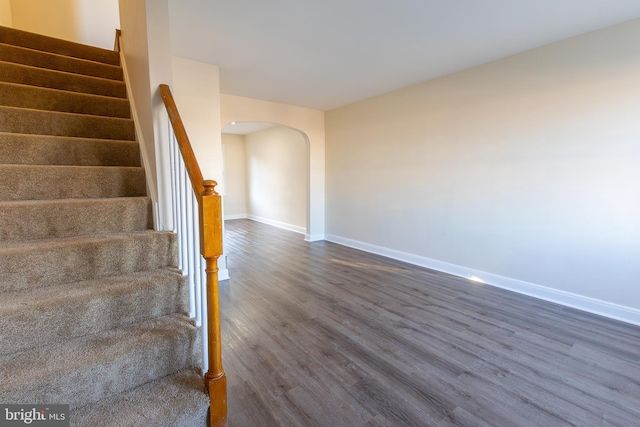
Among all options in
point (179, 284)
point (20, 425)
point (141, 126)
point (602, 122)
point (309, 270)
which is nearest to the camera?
point (20, 425)

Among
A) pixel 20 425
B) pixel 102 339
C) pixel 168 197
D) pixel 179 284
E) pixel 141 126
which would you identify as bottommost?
pixel 20 425

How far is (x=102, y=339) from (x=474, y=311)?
2838mm

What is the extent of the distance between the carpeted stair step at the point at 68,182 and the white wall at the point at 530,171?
3357 millimetres

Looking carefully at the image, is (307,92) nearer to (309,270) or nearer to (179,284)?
(309,270)

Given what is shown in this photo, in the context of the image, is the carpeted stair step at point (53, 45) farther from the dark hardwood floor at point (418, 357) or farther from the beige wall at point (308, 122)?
the dark hardwood floor at point (418, 357)

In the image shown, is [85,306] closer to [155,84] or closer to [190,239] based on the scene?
[190,239]

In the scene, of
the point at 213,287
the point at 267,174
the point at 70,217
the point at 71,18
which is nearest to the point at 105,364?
the point at 213,287

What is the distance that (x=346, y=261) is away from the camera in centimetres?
430

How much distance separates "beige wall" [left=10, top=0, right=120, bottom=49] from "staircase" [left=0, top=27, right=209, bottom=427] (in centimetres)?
196

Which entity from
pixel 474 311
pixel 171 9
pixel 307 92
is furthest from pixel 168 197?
pixel 307 92

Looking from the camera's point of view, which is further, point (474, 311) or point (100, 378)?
point (474, 311)

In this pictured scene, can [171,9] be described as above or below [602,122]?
above

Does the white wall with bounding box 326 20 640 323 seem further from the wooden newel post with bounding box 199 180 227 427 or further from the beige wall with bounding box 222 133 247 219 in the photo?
the beige wall with bounding box 222 133 247 219

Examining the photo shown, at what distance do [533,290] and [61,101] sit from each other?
15.5 feet
